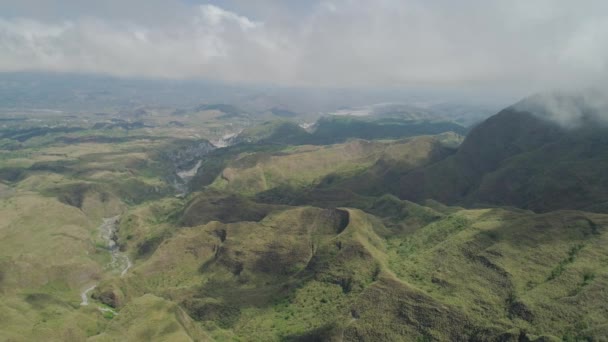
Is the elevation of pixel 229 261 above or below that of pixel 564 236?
below

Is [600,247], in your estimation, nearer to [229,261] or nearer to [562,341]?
[562,341]

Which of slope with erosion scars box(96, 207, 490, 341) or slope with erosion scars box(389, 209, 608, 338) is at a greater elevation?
slope with erosion scars box(389, 209, 608, 338)

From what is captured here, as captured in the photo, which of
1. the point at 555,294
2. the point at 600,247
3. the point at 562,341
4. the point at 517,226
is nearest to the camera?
the point at 562,341

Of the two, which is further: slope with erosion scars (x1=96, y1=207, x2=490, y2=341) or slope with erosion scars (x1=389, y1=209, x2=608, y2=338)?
slope with erosion scars (x1=96, y1=207, x2=490, y2=341)

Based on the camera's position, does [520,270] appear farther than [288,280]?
No

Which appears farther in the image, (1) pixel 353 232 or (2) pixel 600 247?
(1) pixel 353 232

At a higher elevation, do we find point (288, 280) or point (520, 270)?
point (520, 270)

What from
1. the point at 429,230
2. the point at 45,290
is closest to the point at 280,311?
the point at 429,230

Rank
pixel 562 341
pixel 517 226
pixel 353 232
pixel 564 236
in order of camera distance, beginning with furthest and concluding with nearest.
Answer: pixel 353 232 → pixel 517 226 → pixel 564 236 → pixel 562 341

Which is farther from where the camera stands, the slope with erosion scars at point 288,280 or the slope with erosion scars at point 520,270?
the slope with erosion scars at point 288,280

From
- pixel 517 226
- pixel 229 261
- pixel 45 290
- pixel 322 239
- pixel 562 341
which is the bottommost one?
pixel 45 290

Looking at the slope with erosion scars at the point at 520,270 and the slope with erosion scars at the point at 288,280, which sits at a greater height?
the slope with erosion scars at the point at 520,270
